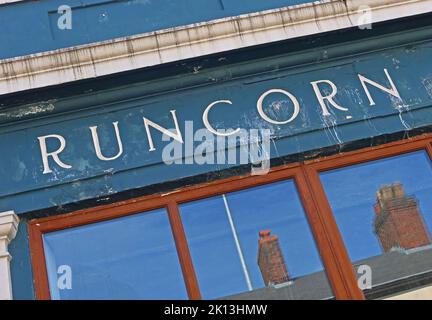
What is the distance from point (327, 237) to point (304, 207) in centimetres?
31

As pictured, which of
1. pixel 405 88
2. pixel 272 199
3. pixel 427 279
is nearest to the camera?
pixel 427 279

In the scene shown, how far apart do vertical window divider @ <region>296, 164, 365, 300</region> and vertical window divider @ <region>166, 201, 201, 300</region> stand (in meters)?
0.97

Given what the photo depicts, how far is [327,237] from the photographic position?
509cm

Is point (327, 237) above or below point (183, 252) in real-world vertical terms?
below

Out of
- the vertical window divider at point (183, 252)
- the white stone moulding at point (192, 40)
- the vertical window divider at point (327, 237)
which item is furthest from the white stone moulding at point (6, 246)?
the vertical window divider at point (327, 237)

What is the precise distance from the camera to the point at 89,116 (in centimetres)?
557

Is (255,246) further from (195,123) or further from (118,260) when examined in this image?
(195,123)

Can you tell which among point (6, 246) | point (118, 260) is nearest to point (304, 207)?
point (118, 260)

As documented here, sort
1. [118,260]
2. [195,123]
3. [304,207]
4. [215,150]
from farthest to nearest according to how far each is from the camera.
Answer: [195,123] → [215,150] → [304,207] → [118,260]

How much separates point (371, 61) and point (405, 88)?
0.39m

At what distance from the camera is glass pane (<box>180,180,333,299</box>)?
494 cm
